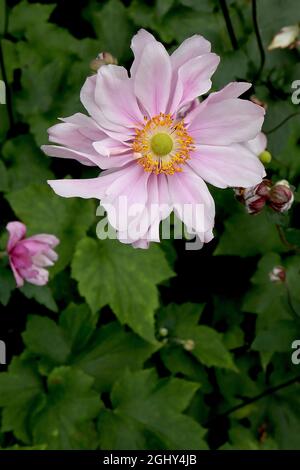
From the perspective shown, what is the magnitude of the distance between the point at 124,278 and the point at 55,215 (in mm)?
339

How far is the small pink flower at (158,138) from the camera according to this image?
3.96ft

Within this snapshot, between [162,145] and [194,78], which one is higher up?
[194,78]

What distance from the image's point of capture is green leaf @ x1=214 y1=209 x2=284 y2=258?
7.21 feet

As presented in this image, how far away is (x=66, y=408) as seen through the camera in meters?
2.09

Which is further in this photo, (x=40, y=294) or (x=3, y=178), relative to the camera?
(x=3, y=178)

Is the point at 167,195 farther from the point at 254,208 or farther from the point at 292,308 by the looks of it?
the point at 292,308

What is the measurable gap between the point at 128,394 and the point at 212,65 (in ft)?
4.40

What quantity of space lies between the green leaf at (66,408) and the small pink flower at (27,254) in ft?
1.61

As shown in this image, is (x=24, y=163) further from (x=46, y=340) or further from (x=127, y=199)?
(x=127, y=199)

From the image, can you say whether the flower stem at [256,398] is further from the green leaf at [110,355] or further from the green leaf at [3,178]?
the green leaf at [3,178]

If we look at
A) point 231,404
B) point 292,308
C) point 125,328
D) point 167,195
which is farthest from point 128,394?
point 167,195

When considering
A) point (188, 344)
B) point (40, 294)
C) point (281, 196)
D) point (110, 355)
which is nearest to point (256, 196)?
point (281, 196)

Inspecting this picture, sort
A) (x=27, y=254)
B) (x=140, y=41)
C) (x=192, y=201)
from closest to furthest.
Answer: (x=140, y=41)
(x=192, y=201)
(x=27, y=254)

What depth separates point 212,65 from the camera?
46.9 inches
